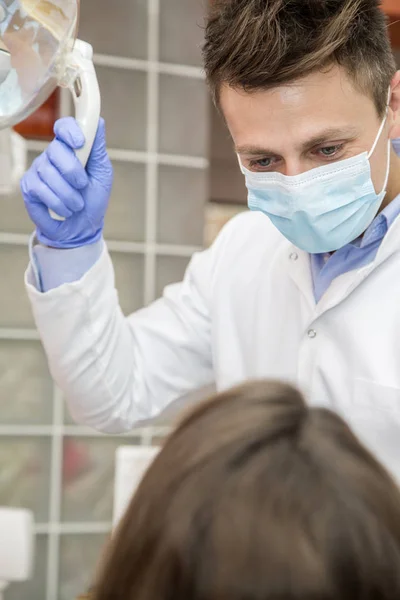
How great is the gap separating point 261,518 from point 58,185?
2.57 ft

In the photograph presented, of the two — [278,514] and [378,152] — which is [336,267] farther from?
[278,514]

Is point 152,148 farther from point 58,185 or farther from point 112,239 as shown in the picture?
point 58,185

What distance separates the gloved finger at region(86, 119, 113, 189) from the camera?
123 cm

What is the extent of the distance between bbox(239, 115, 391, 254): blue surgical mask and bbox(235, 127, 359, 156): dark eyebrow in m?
0.04

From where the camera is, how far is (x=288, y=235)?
1246mm

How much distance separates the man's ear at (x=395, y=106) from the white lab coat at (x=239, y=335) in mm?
148


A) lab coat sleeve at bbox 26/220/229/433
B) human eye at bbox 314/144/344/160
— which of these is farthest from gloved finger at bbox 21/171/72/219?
human eye at bbox 314/144/344/160

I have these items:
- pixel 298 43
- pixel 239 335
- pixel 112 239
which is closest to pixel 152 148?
pixel 112 239

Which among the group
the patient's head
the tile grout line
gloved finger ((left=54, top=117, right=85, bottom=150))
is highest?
the tile grout line

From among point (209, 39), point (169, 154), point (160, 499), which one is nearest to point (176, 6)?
point (169, 154)

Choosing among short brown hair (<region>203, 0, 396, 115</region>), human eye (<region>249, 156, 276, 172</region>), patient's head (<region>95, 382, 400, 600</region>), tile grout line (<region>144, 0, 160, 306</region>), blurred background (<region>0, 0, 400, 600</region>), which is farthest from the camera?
tile grout line (<region>144, 0, 160, 306</region>)

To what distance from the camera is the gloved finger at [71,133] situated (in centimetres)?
118

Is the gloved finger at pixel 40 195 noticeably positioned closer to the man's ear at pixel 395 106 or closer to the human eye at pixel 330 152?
the human eye at pixel 330 152

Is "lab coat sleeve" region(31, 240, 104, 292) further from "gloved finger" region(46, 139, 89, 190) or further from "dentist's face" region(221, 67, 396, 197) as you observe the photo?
"dentist's face" region(221, 67, 396, 197)
